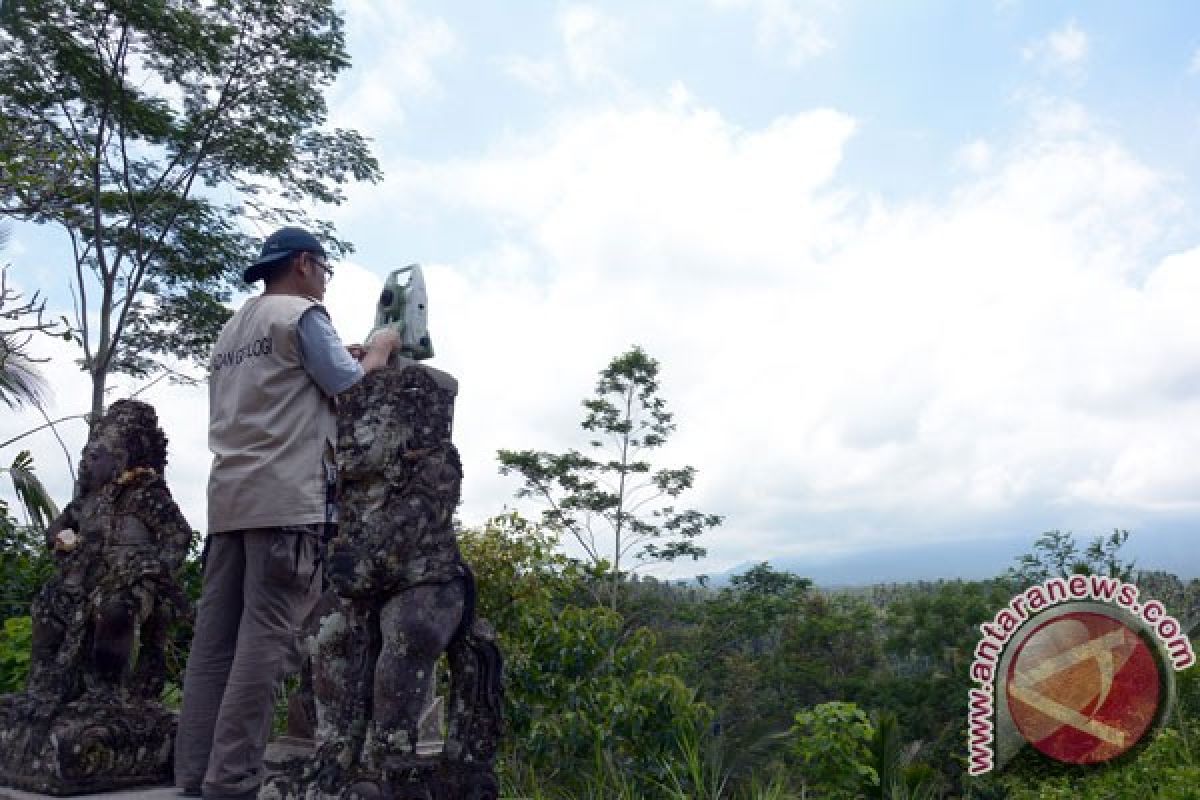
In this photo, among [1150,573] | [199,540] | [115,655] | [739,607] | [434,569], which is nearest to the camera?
[434,569]

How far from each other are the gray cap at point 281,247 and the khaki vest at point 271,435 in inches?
6.1

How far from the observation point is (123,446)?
14.0 feet

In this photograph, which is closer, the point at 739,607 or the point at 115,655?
the point at 115,655

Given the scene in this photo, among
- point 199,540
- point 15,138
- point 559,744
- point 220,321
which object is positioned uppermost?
point 220,321

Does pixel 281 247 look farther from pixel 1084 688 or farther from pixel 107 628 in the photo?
pixel 1084 688

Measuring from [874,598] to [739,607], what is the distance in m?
5.20

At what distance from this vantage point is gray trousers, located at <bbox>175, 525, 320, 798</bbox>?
10.7 feet

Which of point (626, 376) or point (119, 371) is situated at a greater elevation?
point (626, 376)

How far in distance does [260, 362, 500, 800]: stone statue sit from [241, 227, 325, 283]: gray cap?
72cm

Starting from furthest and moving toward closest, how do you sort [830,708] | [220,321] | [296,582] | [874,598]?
[874,598] < [220,321] < [830,708] < [296,582]

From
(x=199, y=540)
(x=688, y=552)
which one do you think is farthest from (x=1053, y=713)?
(x=688, y=552)

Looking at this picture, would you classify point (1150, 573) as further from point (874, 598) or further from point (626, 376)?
point (874, 598)

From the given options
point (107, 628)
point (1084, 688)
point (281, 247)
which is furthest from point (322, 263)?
point (1084, 688)

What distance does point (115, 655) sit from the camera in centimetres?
411
